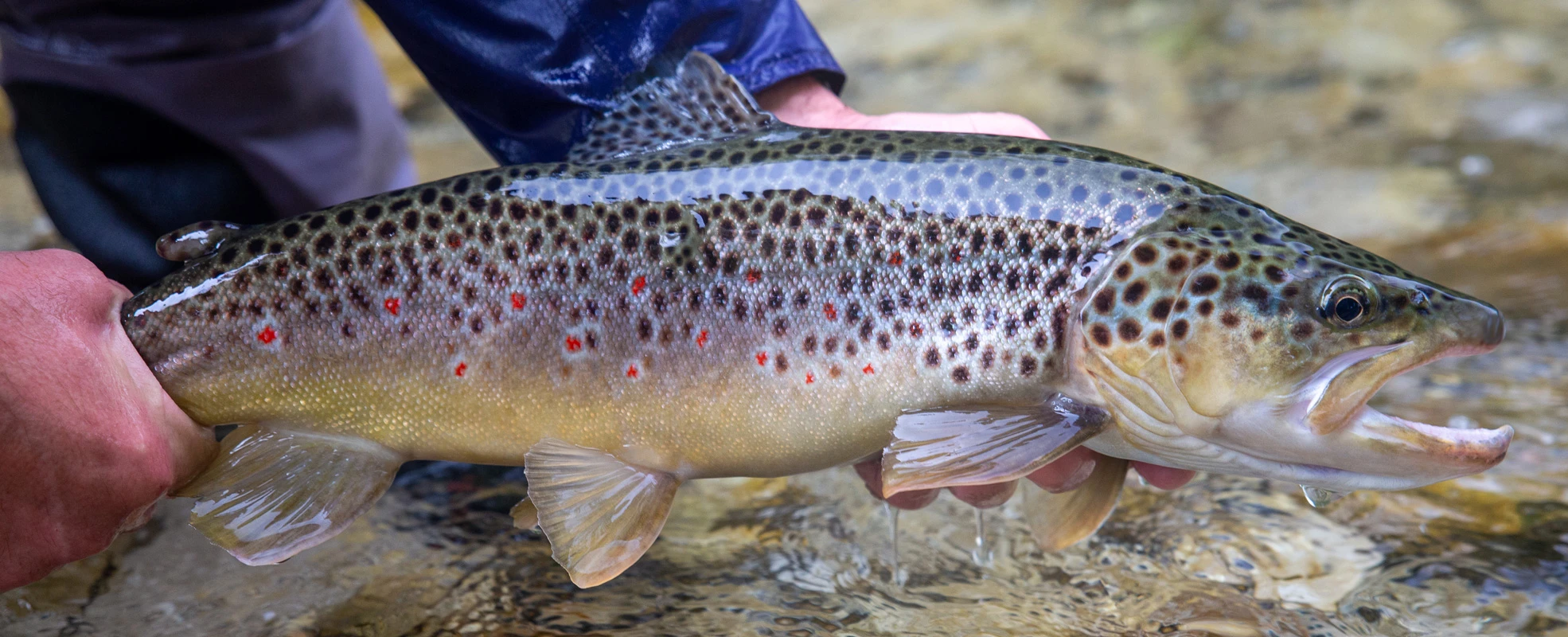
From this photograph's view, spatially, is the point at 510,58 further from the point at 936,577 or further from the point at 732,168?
the point at 936,577

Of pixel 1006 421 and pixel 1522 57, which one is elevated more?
pixel 1522 57

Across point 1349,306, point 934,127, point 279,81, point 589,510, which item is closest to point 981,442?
point 1349,306

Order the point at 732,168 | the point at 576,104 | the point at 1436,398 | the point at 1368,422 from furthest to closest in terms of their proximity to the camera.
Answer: the point at 1436,398 → the point at 576,104 → the point at 732,168 → the point at 1368,422

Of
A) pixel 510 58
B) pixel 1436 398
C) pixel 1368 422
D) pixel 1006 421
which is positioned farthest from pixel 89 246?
pixel 1436 398

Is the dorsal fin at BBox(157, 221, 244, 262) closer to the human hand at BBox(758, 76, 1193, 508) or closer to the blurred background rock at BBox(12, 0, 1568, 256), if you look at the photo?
the human hand at BBox(758, 76, 1193, 508)

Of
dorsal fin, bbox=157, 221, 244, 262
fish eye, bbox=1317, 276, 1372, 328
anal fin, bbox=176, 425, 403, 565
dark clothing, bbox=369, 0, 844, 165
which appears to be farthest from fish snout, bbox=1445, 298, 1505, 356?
dorsal fin, bbox=157, 221, 244, 262

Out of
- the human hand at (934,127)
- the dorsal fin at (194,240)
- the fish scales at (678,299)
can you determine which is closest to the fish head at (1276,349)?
the fish scales at (678,299)

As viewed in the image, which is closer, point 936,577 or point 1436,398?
point 936,577
